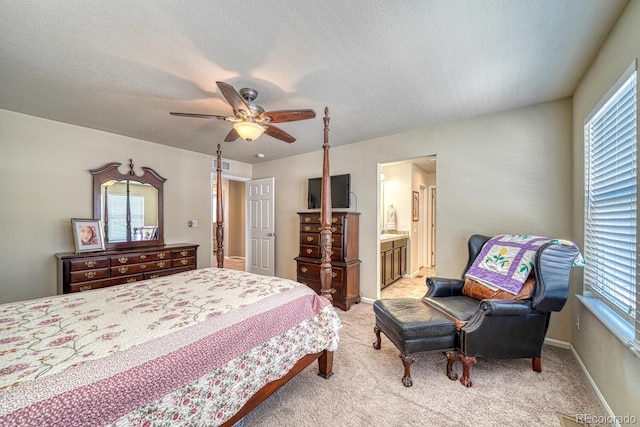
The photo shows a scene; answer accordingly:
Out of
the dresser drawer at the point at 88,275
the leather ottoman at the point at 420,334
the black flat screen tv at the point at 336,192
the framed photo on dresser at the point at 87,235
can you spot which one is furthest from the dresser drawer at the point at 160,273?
the leather ottoman at the point at 420,334

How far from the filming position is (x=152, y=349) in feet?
3.66

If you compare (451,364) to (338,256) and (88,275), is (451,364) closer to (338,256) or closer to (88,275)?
(338,256)

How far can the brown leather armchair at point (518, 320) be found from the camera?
1.93 m

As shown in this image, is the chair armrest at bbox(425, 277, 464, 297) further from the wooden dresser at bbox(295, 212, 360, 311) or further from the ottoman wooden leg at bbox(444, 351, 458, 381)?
the wooden dresser at bbox(295, 212, 360, 311)

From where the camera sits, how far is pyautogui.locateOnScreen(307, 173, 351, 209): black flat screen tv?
3990mm

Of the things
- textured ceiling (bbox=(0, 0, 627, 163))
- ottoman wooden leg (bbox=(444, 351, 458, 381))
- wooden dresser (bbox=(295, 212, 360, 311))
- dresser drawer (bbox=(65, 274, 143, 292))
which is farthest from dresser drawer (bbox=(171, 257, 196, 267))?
A: ottoman wooden leg (bbox=(444, 351, 458, 381))

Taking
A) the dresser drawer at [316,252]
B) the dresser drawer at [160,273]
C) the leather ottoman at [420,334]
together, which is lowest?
the leather ottoman at [420,334]

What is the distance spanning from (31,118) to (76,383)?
350 centimetres

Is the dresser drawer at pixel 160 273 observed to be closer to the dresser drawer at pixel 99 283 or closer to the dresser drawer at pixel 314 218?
the dresser drawer at pixel 99 283

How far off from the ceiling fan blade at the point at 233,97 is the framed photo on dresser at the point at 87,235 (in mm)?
2686

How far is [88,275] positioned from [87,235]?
1.84 feet

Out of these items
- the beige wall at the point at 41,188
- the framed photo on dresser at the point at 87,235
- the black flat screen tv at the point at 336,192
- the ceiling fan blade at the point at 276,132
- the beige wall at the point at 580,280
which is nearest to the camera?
the beige wall at the point at 580,280

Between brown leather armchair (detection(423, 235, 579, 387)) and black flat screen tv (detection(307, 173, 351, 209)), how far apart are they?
234cm

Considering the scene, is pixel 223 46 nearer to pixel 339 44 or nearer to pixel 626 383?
pixel 339 44
